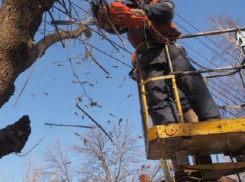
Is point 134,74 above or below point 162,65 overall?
above

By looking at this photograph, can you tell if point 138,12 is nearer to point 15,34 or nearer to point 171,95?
point 171,95

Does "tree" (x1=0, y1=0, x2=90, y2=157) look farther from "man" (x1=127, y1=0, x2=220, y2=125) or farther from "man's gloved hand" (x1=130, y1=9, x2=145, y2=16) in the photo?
"man" (x1=127, y1=0, x2=220, y2=125)

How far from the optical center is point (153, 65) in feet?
12.2

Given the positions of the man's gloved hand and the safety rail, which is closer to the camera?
the safety rail

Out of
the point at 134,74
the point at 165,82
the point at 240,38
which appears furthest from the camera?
the point at 134,74

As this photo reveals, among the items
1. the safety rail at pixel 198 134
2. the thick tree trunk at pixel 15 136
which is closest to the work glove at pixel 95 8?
the safety rail at pixel 198 134

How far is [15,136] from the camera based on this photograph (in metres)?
3.09

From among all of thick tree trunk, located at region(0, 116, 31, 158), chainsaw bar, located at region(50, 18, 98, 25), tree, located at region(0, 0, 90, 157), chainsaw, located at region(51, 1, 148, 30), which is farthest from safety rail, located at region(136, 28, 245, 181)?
tree, located at region(0, 0, 90, 157)

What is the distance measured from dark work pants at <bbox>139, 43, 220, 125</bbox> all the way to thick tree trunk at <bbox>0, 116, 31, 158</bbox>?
1.48 meters

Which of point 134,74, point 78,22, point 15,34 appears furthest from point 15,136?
point 134,74

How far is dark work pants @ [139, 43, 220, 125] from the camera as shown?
3.39 m

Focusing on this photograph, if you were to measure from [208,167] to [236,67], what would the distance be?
48.9 inches

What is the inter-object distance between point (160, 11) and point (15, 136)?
2.20 meters

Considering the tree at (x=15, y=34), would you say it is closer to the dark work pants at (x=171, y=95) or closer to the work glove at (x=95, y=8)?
the work glove at (x=95, y=8)
